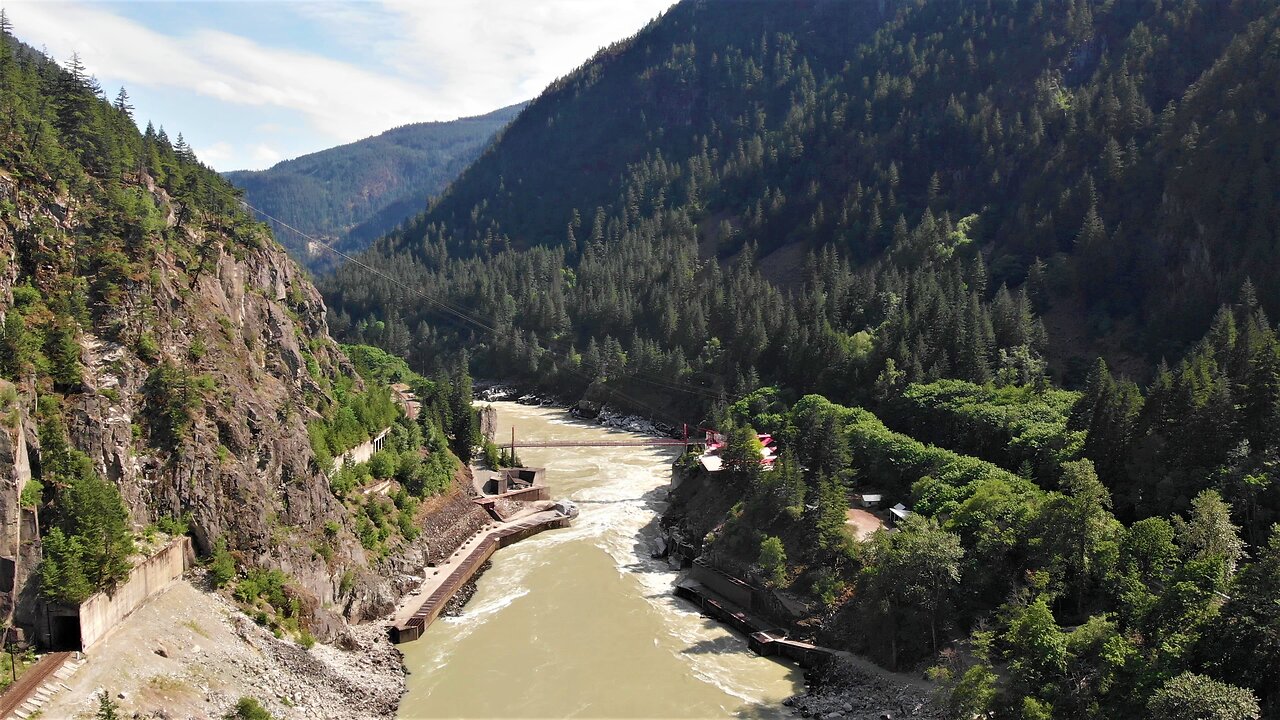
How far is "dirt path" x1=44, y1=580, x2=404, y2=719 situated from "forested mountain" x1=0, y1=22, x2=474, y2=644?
1795 mm

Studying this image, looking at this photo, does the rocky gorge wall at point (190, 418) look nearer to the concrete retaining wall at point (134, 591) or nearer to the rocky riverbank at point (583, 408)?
the concrete retaining wall at point (134, 591)

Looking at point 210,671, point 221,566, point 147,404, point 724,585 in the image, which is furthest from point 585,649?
point 147,404

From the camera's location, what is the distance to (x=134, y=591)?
32.3 metres

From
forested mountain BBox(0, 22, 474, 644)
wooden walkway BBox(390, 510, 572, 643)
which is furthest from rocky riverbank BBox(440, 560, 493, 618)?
forested mountain BBox(0, 22, 474, 644)

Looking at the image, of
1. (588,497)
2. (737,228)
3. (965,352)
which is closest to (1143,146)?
(965,352)

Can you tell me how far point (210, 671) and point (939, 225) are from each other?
105027 millimetres

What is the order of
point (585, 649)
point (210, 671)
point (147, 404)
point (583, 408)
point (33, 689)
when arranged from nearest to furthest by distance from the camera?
point (33, 689)
point (210, 671)
point (147, 404)
point (585, 649)
point (583, 408)

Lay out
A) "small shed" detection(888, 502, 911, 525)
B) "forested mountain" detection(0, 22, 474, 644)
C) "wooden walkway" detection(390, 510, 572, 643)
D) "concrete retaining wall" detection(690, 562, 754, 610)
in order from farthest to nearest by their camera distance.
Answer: "small shed" detection(888, 502, 911, 525)
"concrete retaining wall" detection(690, 562, 754, 610)
"wooden walkway" detection(390, 510, 572, 643)
"forested mountain" detection(0, 22, 474, 644)

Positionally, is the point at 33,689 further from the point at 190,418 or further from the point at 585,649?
the point at 585,649

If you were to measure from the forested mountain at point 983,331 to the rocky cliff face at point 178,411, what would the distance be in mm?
23558

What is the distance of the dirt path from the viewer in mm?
28880

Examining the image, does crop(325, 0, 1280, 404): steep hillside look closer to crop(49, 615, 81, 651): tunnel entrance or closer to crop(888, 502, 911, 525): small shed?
crop(888, 502, 911, 525): small shed

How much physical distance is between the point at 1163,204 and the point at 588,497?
65.9 m

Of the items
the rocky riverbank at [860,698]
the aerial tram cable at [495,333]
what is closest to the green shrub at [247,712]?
the rocky riverbank at [860,698]
